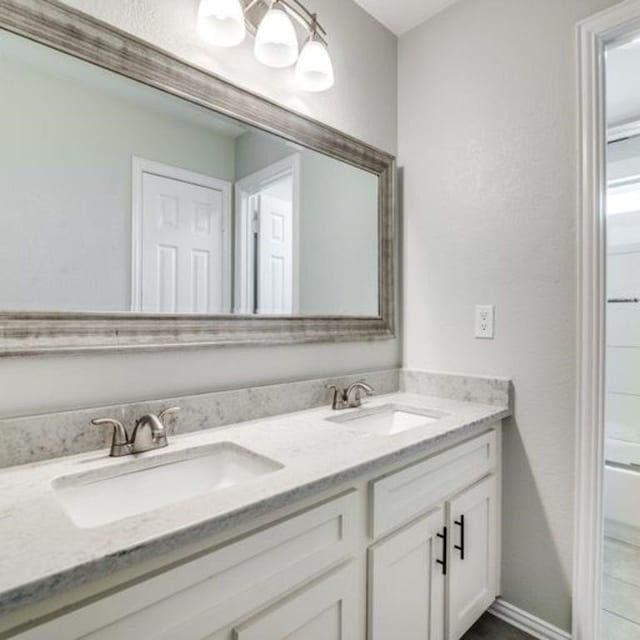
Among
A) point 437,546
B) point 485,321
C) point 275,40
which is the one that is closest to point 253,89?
point 275,40

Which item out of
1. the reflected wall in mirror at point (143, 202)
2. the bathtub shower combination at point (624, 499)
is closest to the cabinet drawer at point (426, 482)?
the reflected wall in mirror at point (143, 202)

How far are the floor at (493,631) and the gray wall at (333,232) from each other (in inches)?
47.1

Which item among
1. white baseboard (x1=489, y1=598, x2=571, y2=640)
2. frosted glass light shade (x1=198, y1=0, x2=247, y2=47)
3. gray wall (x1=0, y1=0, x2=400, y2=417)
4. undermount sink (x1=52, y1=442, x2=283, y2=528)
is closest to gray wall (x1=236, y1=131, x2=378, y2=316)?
gray wall (x1=0, y1=0, x2=400, y2=417)

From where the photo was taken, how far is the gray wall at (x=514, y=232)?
140cm

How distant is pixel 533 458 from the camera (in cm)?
146

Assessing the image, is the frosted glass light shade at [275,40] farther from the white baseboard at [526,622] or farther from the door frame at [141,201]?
the white baseboard at [526,622]

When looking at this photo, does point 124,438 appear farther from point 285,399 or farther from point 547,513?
point 547,513

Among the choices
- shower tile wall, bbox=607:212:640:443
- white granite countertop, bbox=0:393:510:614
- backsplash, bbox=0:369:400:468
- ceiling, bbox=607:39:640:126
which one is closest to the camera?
white granite countertop, bbox=0:393:510:614

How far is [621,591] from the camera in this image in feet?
5.49

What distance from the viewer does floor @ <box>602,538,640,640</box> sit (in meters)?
1.47

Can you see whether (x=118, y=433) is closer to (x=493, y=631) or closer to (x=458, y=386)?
(x=458, y=386)

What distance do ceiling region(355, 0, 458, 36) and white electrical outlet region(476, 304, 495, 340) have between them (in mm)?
1233

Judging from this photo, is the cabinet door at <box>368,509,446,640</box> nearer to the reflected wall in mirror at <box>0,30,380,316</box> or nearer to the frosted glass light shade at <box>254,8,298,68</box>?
the reflected wall in mirror at <box>0,30,380,316</box>

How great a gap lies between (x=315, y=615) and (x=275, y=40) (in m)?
1.52
